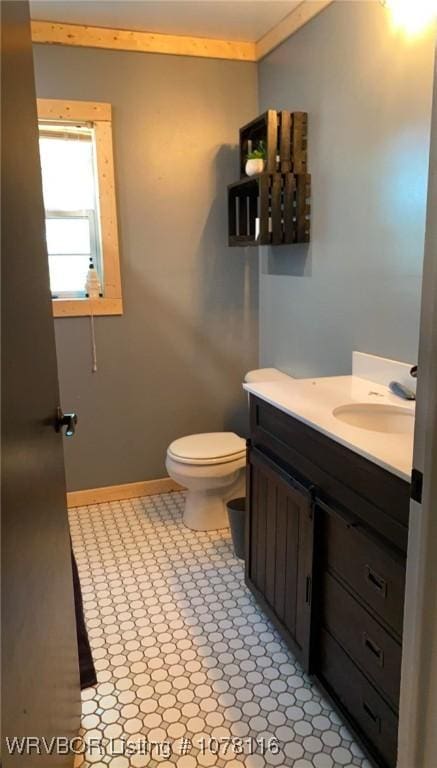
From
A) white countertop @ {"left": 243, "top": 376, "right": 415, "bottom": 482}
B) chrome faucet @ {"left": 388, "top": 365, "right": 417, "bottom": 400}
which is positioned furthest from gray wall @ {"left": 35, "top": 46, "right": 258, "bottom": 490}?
chrome faucet @ {"left": 388, "top": 365, "right": 417, "bottom": 400}

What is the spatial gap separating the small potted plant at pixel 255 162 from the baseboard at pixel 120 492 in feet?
5.94

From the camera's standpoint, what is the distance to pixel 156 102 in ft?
9.77

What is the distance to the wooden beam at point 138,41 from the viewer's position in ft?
8.96

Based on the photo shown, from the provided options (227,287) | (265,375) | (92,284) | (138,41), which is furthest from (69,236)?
(265,375)

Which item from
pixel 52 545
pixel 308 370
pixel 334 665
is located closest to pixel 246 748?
pixel 334 665

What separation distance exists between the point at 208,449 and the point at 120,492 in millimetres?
807

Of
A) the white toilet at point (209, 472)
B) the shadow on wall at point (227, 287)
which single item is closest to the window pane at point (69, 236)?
the shadow on wall at point (227, 287)

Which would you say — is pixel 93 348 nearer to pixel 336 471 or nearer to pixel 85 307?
pixel 85 307

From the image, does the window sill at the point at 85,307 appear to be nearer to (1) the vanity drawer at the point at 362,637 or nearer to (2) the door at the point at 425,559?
(1) the vanity drawer at the point at 362,637

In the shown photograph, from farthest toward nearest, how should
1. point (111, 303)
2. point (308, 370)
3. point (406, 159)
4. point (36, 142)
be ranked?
1. point (111, 303)
2. point (308, 370)
3. point (406, 159)
4. point (36, 142)

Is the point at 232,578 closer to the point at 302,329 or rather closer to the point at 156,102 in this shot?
the point at 302,329

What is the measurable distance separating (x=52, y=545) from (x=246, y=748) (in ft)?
2.80

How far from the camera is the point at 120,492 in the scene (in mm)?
3309

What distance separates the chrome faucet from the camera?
6.31ft
